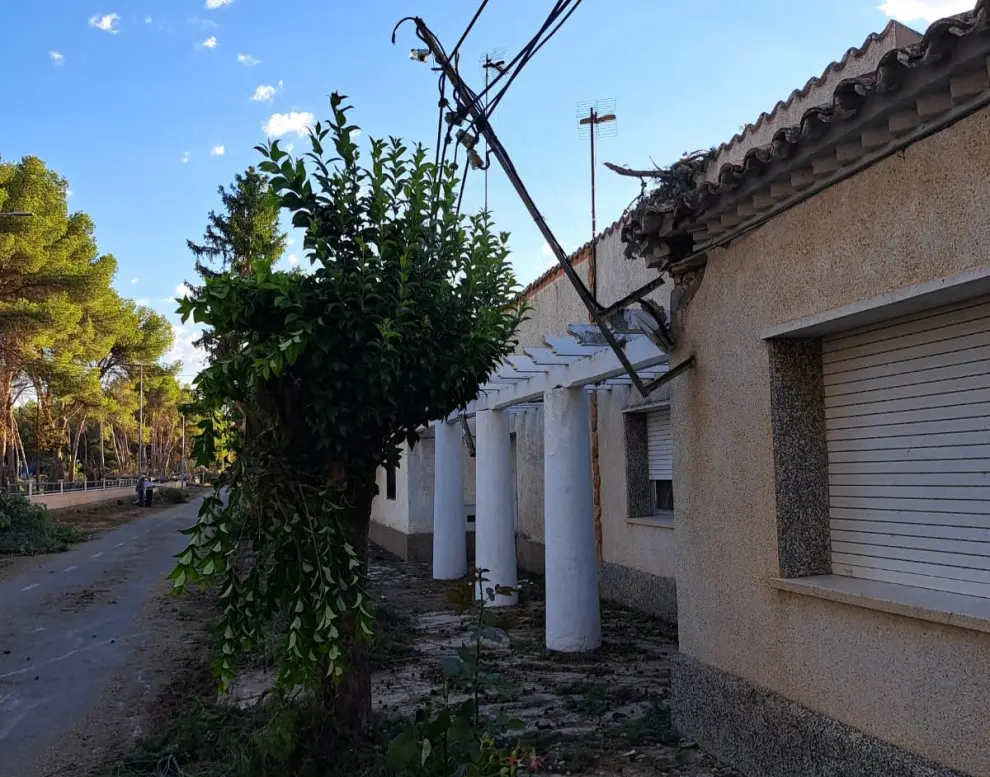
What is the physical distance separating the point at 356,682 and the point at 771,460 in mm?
2900

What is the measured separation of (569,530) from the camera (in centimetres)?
863

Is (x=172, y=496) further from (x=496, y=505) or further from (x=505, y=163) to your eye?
(x=505, y=163)

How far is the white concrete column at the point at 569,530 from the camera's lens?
8.43m

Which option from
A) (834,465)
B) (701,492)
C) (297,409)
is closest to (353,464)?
(297,409)

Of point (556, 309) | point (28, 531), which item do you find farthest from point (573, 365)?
point (28, 531)

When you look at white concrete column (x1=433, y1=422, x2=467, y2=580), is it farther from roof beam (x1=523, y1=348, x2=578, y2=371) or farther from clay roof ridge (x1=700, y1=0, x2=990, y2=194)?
clay roof ridge (x1=700, y1=0, x2=990, y2=194)

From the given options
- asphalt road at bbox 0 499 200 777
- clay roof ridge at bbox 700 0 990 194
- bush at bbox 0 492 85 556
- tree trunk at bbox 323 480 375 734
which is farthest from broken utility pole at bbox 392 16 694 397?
bush at bbox 0 492 85 556

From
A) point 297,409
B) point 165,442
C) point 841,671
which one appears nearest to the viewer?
point 841,671

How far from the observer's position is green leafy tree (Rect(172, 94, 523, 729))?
4.21 metres

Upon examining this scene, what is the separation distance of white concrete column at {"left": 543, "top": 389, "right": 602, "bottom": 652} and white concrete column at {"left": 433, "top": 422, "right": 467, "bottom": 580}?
4.83 m

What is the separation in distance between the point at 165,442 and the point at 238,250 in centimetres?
5785

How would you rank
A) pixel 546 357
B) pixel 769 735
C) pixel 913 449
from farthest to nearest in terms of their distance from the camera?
pixel 546 357, pixel 769 735, pixel 913 449

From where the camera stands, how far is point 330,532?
14.3 feet

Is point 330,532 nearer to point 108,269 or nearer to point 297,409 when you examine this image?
point 297,409
